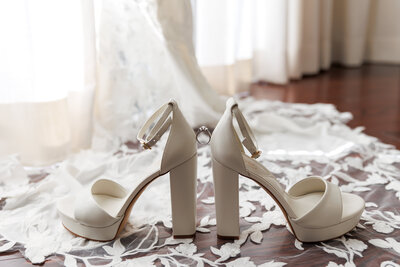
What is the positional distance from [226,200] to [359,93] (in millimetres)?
1581

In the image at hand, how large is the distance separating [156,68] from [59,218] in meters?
0.79

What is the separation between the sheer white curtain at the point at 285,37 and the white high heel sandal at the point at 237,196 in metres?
1.18

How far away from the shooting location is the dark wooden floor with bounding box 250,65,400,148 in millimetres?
1757

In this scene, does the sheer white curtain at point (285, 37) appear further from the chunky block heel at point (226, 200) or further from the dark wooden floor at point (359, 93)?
the chunky block heel at point (226, 200)

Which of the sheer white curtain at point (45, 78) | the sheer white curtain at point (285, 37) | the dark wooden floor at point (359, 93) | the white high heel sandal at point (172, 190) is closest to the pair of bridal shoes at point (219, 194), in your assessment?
the white high heel sandal at point (172, 190)

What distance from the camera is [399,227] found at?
99cm

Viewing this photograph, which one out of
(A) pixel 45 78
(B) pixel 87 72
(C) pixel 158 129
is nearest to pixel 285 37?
(B) pixel 87 72

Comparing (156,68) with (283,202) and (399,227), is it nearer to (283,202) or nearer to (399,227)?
(283,202)

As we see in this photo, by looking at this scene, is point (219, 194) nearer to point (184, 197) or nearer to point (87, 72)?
point (184, 197)

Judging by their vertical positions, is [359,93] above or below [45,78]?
below

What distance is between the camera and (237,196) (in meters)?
0.93

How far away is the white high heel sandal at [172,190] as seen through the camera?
0.92 meters

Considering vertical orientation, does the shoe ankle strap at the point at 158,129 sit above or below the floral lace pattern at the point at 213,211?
above

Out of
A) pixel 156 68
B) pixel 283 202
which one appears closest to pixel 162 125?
pixel 283 202
